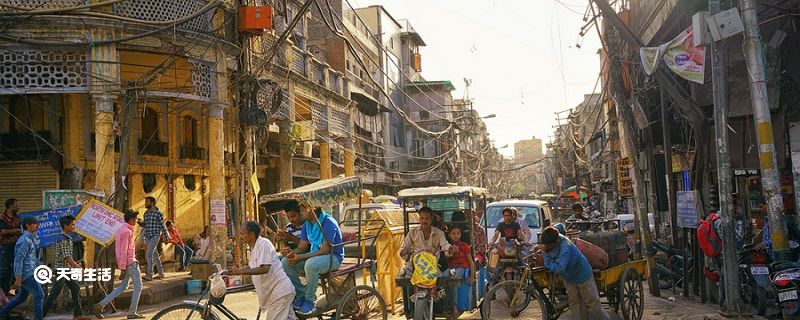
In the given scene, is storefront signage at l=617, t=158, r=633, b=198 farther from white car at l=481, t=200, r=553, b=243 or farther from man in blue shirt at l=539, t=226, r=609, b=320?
man in blue shirt at l=539, t=226, r=609, b=320

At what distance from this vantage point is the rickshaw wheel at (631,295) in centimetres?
919

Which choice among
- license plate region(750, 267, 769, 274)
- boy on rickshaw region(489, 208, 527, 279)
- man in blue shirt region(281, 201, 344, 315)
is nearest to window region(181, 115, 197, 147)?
boy on rickshaw region(489, 208, 527, 279)

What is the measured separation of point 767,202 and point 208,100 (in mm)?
11204

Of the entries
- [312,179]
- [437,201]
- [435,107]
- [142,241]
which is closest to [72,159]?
[142,241]

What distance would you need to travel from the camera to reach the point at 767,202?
31.2 feet

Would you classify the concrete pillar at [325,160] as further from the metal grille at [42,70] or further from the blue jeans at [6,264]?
the blue jeans at [6,264]

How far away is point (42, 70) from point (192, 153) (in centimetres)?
737

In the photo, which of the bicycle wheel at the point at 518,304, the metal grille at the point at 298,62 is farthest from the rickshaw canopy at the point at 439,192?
the metal grille at the point at 298,62

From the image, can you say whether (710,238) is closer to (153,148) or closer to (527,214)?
(527,214)

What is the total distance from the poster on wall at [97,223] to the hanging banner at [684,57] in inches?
375

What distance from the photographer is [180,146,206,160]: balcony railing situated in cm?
1975

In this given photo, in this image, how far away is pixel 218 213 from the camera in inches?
590

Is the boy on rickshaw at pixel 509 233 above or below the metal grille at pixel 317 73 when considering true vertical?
below

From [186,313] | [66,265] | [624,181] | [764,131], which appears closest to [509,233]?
[764,131]
